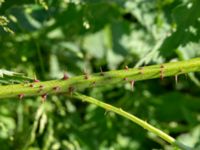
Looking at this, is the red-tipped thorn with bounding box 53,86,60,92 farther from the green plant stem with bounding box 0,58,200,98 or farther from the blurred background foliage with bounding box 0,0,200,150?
the blurred background foliage with bounding box 0,0,200,150

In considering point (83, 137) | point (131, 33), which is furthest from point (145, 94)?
point (83, 137)

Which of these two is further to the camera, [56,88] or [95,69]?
[95,69]

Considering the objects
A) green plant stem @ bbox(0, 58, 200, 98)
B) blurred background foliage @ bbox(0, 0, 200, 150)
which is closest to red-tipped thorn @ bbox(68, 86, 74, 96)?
green plant stem @ bbox(0, 58, 200, 98)

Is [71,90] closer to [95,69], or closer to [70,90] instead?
[70,90]

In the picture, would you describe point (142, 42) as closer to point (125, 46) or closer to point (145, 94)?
point (125, 46)

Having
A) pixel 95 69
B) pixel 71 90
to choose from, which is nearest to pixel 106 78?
pixel 71 90

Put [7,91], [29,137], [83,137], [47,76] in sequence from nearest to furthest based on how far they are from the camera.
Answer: [7,91], [29,137], [83,137], [47,76]

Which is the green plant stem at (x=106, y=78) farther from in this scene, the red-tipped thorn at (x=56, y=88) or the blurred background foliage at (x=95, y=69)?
the blurred background foliage at (x=95, y=69)

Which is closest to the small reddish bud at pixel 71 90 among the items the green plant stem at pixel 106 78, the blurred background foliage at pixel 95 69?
the green plant stem at pixel 106 78
